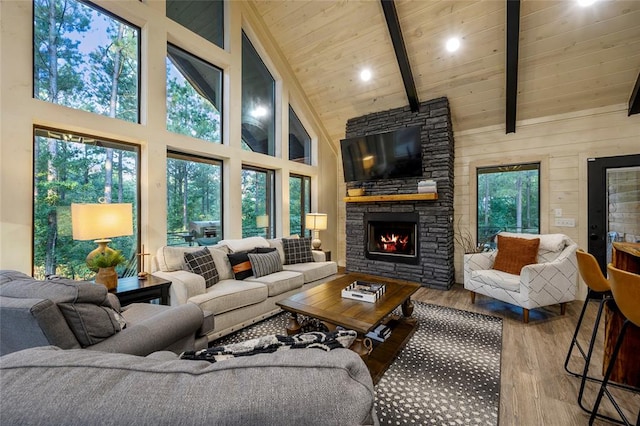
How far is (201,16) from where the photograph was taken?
3906 millimetres

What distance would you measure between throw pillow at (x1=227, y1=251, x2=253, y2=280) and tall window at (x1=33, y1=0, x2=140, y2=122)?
1.93 m

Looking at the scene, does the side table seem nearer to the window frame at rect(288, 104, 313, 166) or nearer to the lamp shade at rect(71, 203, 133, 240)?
the lamp shade at rect(71, 203, 133, 240)

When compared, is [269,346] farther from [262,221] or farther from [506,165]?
[506,165]

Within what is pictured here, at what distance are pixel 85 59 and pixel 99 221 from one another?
180 centimetres

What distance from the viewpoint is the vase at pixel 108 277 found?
2.34 meters

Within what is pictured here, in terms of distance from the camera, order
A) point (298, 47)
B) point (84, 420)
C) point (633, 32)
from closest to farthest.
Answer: point (84, 420)
point (633, 32)
point (298, 47)

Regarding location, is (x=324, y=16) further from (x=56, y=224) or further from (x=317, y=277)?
(x=56, y=224)

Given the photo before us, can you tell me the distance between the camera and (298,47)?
4516 millimetres

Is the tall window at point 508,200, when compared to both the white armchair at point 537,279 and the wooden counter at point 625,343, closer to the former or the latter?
the white armchair at point 537,279

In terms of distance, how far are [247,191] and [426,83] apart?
128 inches

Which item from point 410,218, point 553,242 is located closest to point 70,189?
point 410,218

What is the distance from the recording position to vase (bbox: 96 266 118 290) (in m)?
2.34

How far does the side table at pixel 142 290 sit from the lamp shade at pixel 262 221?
2121 millimetres

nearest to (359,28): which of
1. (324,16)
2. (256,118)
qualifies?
(324,16)
